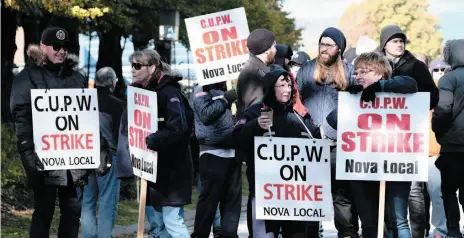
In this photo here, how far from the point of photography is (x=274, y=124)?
894 cm

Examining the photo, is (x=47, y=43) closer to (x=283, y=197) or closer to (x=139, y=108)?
(x=139, y=108)

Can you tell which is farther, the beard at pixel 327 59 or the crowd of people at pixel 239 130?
the beard at pixel 327 59

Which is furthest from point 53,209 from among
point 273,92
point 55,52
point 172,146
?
point 273,92

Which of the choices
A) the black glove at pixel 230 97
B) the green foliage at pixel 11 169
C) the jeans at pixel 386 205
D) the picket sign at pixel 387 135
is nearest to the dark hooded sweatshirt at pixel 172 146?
the black glove at pixel 230 97

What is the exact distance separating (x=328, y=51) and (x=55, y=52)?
7.72 feet

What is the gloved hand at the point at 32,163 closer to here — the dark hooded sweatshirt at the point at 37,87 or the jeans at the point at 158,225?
the dark hooded sweatshirt at the point at 37,87

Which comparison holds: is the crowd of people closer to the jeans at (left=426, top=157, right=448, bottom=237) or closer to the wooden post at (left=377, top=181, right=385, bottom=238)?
the jeans at (left=426, top=157, right=448, bottom=237)

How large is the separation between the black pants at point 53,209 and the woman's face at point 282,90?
2.16 meters

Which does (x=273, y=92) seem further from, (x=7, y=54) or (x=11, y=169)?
(x=7, y=54)

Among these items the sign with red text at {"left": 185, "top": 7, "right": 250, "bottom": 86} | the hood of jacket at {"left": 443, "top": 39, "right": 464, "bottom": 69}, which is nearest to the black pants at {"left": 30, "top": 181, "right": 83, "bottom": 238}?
the sign with red text at {"left": 185, "top": 7, "right": 250, "bottom": 86}

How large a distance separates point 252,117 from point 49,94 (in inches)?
73.8

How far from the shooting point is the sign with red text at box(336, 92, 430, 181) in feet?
30.8

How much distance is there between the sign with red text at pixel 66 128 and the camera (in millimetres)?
9828

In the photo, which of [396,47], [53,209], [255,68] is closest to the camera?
[53,209]
